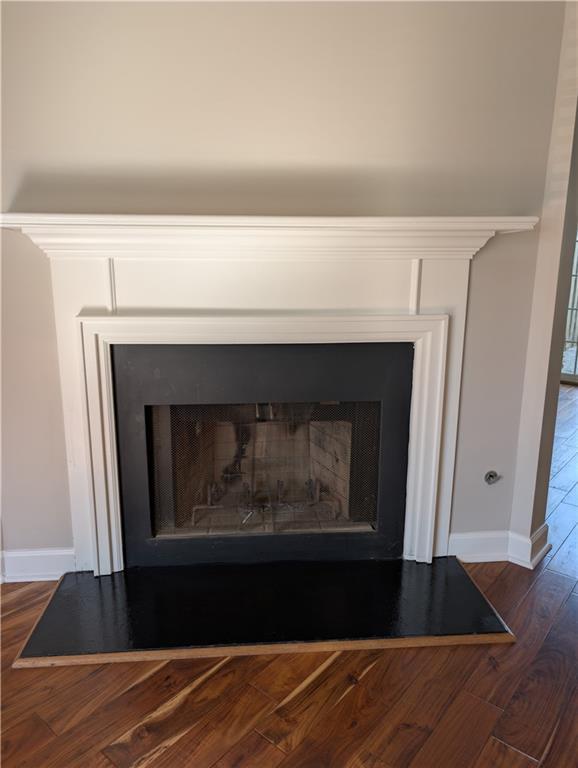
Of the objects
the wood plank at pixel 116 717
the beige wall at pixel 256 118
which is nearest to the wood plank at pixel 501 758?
the wood plank at pixel 116 717

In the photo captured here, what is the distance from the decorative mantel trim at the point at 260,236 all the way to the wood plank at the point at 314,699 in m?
1.28

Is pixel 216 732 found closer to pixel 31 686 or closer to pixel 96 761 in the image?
pixel 96 761

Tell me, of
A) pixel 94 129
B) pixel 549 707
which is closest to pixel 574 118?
pixel 94 129

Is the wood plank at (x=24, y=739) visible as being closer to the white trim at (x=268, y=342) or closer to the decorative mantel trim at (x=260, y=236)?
the white trim at (x=268, y=342)

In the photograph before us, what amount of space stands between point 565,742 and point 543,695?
15 centimetres

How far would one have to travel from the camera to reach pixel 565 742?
1450 millimetres

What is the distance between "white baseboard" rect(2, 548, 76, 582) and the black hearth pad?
0.07 metres

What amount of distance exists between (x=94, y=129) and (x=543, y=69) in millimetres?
1490

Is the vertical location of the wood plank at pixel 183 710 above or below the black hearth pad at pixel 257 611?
below

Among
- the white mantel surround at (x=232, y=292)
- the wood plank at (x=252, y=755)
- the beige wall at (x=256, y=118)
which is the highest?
the beige wall at (x=256, y=118)

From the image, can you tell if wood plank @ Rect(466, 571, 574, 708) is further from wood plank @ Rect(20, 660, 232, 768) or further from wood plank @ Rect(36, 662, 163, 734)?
wood plank @ Rect(36, 662, 163, 734)

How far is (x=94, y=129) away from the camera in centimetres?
179

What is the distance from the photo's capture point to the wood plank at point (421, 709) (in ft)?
4.66

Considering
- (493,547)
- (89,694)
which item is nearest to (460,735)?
(493,547)
